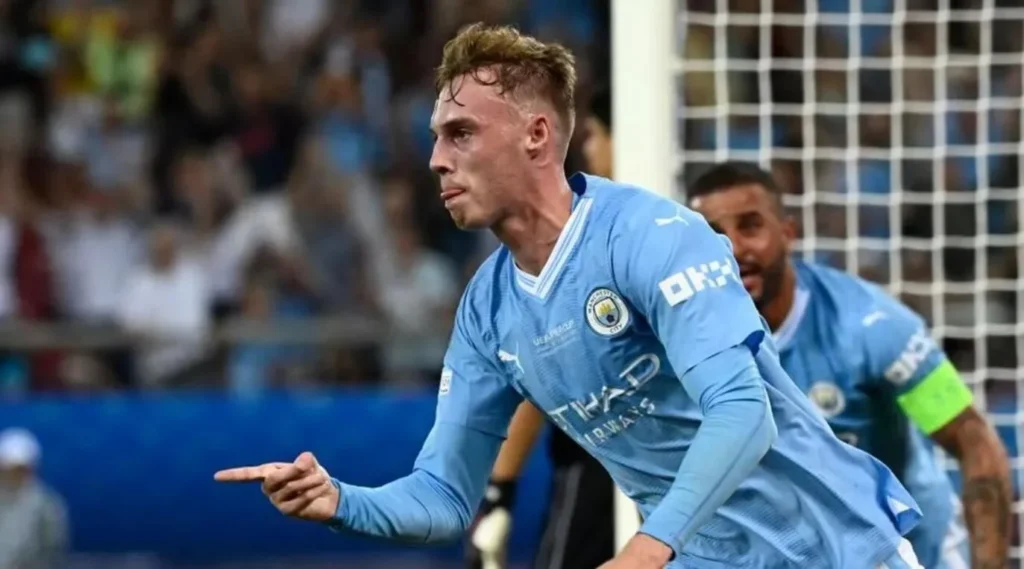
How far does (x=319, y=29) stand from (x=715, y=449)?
8840 mm

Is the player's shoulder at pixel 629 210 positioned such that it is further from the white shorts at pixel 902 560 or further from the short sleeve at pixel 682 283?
the white shorts at pixel 902 560

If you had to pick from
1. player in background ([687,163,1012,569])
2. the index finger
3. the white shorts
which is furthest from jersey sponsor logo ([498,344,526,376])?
player in background ([687,163,1012,569])

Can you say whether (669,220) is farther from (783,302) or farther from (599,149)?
(599,149)

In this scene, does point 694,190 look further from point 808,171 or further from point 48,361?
point 48,361

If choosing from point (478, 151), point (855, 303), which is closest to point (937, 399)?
point (855, 303)

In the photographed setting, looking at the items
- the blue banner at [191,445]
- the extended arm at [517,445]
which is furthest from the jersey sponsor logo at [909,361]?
the blue banner at [191,445]

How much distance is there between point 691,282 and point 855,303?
66.1 inches

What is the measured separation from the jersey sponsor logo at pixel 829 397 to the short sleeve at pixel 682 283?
4.81 ft

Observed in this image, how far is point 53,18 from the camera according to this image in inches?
462

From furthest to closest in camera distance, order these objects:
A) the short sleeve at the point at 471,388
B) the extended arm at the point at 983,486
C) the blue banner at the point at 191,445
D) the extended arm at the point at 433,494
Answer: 1. the blue banner at the point at 191,445
2. the extended arm at the point at 983,486
3. the short sleeve at the point at 471,388
4. the extended arm at the point at 433,494

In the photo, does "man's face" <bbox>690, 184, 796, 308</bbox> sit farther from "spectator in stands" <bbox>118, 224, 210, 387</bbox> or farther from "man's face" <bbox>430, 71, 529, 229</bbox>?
"spectator in stands" <bbox>118, 224, 210, 387</bbox>

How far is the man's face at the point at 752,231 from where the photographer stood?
490cm

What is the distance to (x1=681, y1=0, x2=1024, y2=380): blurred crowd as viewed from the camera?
7121 mm

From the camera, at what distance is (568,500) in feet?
20.2
